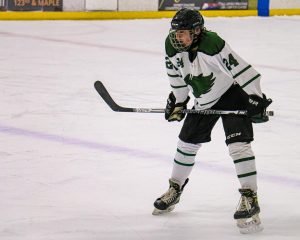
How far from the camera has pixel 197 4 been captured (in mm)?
10992

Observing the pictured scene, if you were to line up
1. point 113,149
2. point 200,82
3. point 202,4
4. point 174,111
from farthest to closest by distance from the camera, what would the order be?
point 202,4
point 113,149
point 174,111
point 200,82

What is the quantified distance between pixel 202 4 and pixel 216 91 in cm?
790

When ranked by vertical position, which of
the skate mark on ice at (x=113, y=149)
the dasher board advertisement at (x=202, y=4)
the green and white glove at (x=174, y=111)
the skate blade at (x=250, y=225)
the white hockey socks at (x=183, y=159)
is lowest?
the dasher board advertisement at (x=202, y=4)

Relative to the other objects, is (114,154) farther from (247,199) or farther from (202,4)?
(202,4)

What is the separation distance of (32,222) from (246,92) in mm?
1005

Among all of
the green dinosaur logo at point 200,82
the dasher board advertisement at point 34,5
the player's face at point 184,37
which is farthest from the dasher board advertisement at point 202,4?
the player's face at point 184,37

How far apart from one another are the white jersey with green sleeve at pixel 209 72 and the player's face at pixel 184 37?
0.19ft

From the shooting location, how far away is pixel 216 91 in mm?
3275

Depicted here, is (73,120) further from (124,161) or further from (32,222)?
(32,222)

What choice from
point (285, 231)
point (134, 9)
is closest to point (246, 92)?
point (285, 231)

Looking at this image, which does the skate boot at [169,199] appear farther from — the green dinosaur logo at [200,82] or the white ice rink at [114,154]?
the green dinosaur logo at [200,82]

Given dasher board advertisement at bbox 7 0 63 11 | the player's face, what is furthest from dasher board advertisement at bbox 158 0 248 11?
the player's face

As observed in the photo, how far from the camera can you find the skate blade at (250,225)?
3.13 meters

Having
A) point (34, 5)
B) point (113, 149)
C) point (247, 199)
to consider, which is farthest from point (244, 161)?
point (34, 5)
